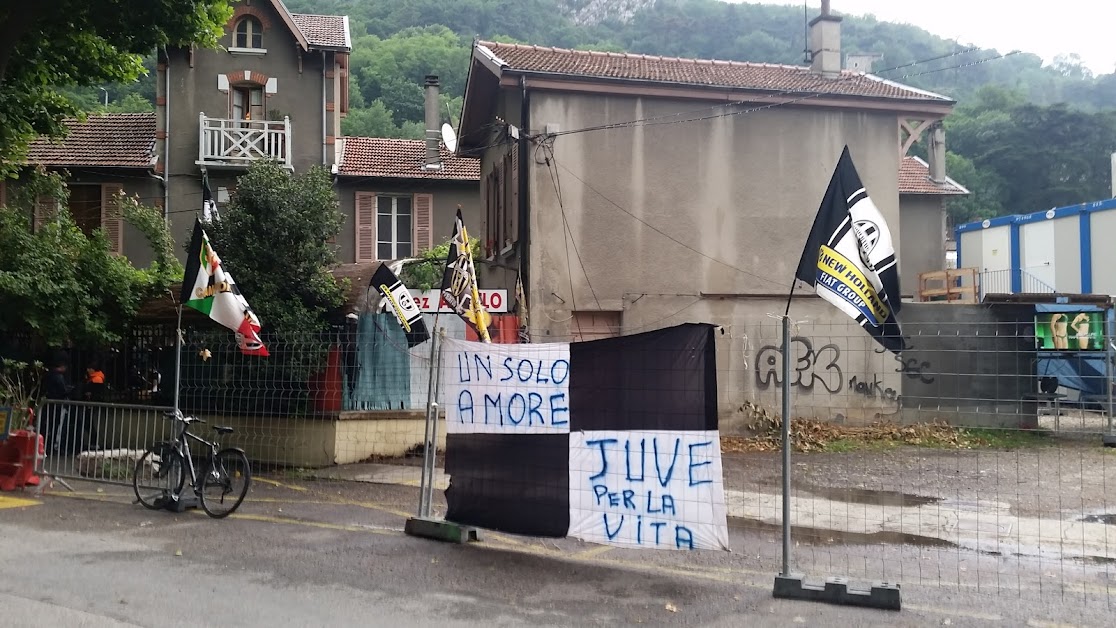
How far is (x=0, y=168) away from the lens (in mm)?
15336

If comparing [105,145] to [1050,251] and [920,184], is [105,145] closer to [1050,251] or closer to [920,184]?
[920,184]

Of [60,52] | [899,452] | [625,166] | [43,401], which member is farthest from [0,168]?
[899,452]

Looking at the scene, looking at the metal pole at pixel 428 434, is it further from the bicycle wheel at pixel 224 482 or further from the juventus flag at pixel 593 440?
the bicycle wheel at pixel 224 482

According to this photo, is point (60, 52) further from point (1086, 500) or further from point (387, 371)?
point (1086, 500)

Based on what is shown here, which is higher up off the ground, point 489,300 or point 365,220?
point 365,220

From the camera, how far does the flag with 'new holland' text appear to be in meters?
6.64

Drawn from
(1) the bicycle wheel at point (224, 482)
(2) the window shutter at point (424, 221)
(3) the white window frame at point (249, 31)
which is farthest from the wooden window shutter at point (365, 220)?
(1) the bicycle wheel at point (224, 482)

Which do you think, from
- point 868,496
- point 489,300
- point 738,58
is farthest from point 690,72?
point 738,58

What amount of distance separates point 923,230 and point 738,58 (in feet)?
61.7

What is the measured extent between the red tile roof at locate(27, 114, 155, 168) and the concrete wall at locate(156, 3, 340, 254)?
0.81 metres

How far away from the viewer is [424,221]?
28547mm

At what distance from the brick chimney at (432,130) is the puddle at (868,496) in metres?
19.1

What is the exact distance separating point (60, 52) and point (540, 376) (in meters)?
11.1

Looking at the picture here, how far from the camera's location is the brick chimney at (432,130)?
27562 mm
